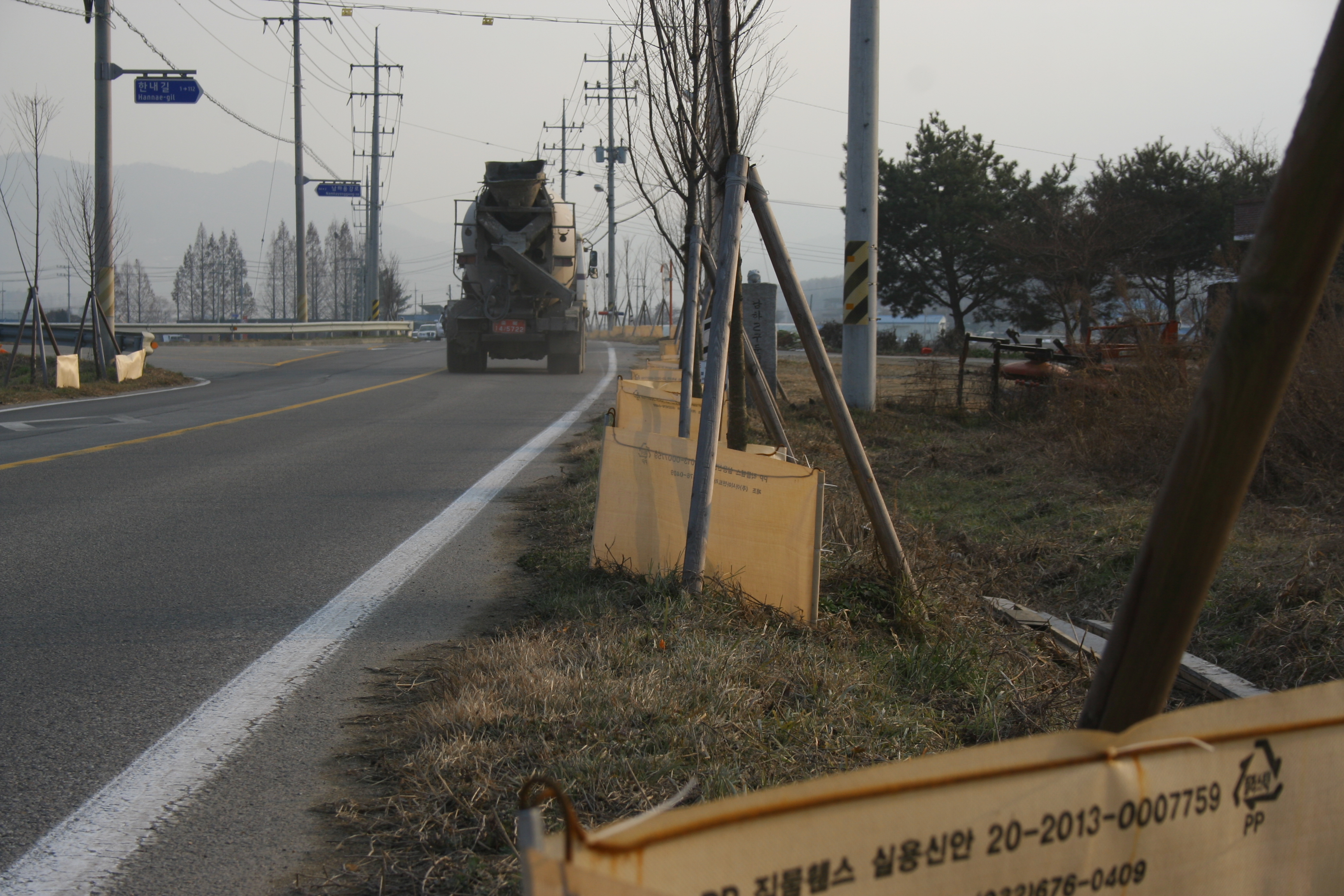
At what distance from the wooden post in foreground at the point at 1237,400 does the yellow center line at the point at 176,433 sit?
9.25 metres

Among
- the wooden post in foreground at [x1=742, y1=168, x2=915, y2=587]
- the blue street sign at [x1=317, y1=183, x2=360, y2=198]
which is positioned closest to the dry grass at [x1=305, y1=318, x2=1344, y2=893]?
the wooden post in foreground at [x1=742, y1=168, x2=915, y2=587]

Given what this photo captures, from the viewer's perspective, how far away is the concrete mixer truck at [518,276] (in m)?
21.3

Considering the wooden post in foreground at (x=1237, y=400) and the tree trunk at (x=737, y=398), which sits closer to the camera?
the wooden post in foreground at (x=1237, y=400)

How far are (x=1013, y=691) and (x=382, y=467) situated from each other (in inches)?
257

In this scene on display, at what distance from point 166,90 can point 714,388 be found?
66.4ft

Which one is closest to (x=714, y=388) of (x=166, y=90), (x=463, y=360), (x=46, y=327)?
(x=46, y=327)

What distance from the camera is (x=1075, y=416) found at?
948 centimetres

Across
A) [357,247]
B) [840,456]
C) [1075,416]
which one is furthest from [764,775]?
[357,247]

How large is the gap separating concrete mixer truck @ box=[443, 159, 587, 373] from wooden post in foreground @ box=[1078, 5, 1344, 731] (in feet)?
68.0

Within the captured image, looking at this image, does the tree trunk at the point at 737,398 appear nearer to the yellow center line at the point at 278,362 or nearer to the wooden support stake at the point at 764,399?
the wooden support stake at the point at 764,399

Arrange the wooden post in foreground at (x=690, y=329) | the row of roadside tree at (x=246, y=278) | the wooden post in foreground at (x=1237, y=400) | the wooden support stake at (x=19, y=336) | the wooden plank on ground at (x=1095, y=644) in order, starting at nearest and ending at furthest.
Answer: the wooden post in foreground at (x=1237, y=400), the wooden plank on ground at (x=1095, y=644), the wooden post in foreground at (x=690, y=329), the wooden support stake at (x=19, y=336), the row of roadside tree at (x=246, y=278)

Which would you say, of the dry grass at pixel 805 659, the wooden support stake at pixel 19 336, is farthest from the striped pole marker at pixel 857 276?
the wooden support stake at pixel 19 336

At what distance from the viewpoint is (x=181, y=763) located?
2939 mm

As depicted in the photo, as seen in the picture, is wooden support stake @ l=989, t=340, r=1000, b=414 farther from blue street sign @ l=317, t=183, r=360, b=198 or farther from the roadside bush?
blue street sign @ l=317, t=183, r=360, b=198
